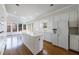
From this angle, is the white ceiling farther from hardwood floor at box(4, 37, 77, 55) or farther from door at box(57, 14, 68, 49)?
hardwood floor at box(4, 37, 77, 55)

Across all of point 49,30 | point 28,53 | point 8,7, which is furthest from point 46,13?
point 28,53

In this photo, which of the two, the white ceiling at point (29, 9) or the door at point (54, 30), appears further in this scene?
the door at point (54, 30)

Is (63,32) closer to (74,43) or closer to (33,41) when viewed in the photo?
(74,43)

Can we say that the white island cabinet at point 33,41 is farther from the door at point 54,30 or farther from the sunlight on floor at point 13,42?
the door at point 54,30

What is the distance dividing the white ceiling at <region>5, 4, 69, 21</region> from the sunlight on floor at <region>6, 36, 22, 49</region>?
46 centimetres

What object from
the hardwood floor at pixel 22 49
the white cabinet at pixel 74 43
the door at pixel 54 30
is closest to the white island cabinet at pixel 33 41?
the hardwood floor at pixel 22 49

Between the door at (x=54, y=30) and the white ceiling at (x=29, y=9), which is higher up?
the white ceiling at (x=29, y=9)

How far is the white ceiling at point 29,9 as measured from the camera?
1587 millimetres

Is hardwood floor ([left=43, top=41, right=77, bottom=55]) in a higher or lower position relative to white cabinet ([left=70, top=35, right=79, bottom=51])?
lower

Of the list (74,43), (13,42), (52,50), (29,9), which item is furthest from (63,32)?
(13,42)

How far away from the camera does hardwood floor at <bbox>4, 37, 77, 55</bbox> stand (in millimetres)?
1591

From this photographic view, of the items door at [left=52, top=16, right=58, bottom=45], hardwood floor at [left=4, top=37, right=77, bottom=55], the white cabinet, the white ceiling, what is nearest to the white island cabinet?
hardwood floor at [left=4, top=37, right=77, bottom=55]

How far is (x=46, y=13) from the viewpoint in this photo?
168 cm
